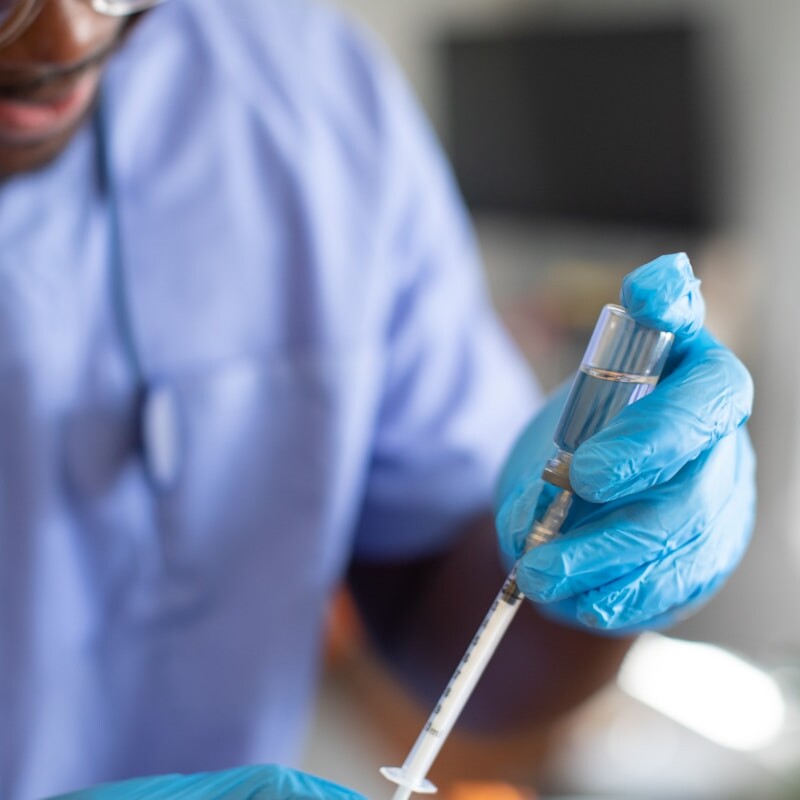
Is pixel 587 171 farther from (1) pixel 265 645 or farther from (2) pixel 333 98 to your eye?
(1) pixel 265 645

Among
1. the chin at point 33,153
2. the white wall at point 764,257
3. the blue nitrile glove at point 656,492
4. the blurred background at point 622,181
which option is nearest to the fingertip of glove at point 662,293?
the blue nitrile glove at point 656,492

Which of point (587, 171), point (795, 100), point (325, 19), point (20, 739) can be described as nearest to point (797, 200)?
point (795, 100)

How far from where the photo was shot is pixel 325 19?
2.69 feet

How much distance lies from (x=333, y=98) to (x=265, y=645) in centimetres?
41

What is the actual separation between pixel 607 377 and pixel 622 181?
1.68 meters

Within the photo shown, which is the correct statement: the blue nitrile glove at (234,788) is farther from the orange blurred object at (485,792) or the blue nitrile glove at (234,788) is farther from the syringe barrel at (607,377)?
the orange blurred object at (485,792)

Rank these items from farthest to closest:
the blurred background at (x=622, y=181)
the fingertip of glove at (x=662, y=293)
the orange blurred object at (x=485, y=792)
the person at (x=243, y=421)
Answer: the blurred background at (x=622, y=181), the orange blurred object at (x=485, y=792), the person at (x=243, y=421), the fingertip of glove at (x=662, y=293)

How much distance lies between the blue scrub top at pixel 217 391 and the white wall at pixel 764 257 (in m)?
1.20

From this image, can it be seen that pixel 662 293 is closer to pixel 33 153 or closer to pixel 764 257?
pixel 33 153

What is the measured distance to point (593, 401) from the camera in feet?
1.60

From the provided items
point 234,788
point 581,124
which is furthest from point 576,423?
point 581,124

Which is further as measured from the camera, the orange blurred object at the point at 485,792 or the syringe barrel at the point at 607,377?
the orange blurred object at the point at 485,792

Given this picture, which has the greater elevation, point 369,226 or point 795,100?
point 369,226

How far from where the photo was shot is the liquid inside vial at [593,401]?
48cm
